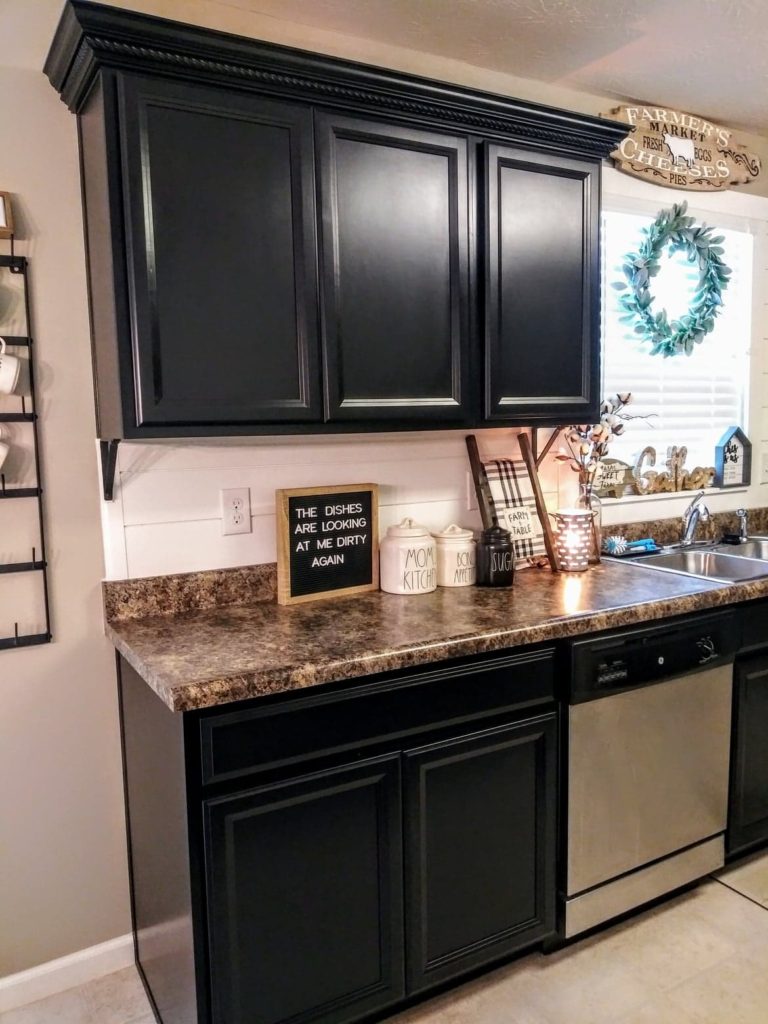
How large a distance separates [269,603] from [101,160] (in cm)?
113

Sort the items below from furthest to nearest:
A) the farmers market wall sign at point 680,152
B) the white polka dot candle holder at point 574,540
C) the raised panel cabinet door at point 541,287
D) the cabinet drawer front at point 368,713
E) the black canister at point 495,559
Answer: the farmers market wall sign at point 680,152
the white polka dot candle holder at point 574,540
the black canister at point 495,559
the raised panel cabinet door at point 541,287
the cabinet drawer front at point 368,713

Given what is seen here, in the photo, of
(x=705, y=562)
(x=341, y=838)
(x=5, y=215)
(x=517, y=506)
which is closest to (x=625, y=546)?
(x=705, y=562)

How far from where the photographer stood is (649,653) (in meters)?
2.02

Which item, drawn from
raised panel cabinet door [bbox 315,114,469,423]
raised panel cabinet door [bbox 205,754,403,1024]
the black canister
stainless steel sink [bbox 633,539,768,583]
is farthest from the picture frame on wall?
stainless steel sink [bbox 633,539,768,583]

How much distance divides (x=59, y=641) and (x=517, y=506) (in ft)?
4.59

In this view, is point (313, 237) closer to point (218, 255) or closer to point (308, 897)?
point (218, 255)

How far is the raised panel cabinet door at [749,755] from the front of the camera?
229 centimetres

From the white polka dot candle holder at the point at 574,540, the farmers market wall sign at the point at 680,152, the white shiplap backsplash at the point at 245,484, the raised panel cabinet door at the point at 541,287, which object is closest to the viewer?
the white shiplap backsplash at the point at 245,484

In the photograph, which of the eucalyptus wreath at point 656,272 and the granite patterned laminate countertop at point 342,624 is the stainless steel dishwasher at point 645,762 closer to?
the granite patterned laminate countertop at point 342,624

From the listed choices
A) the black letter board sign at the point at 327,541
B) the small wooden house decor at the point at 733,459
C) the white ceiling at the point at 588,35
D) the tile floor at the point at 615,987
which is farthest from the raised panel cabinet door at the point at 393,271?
the small wooden house decor at the point at 733,459

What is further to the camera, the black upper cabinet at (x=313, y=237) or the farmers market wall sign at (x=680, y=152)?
the farmers market wall sign at (x=680, y=152)

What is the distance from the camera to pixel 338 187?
180cm

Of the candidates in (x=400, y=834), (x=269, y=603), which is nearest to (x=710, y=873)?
(x=400, y=834)

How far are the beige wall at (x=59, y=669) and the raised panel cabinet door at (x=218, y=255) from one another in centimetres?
35
